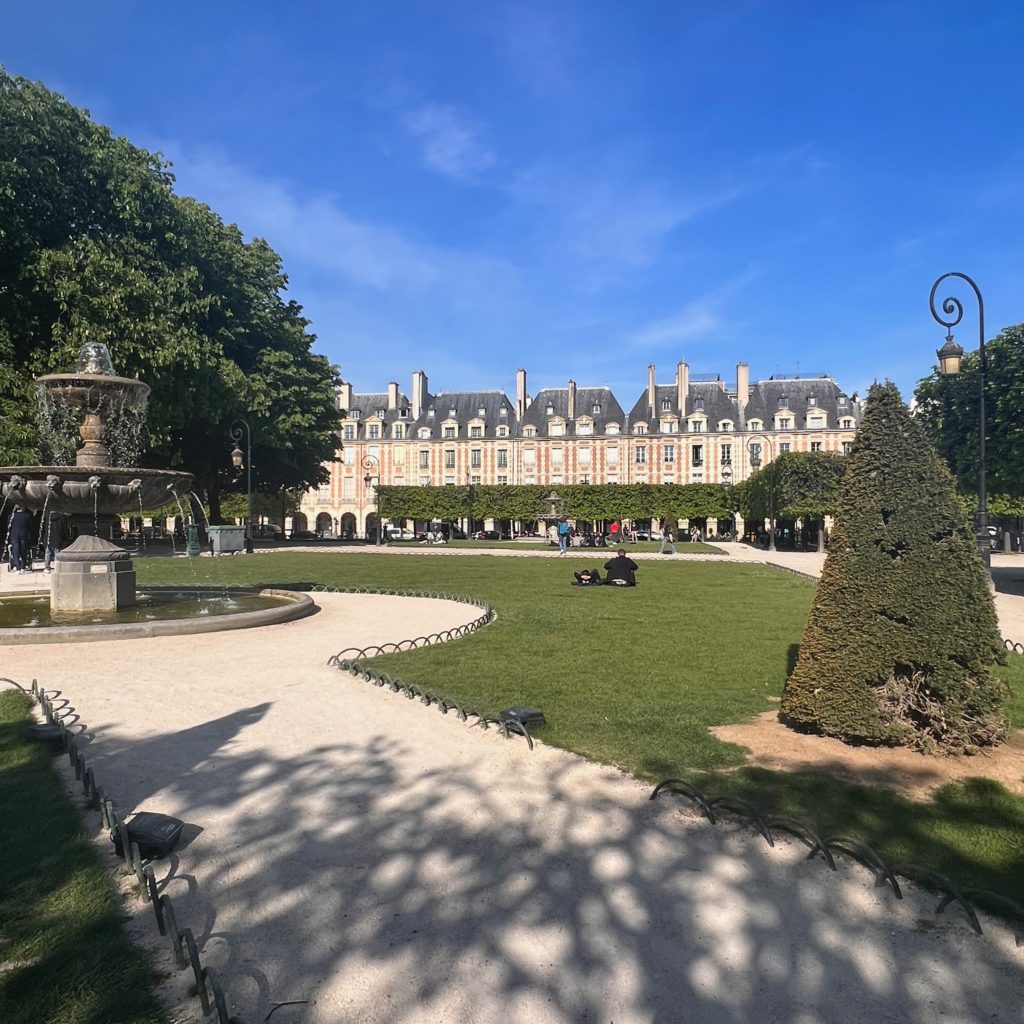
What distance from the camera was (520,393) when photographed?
67.4 metres

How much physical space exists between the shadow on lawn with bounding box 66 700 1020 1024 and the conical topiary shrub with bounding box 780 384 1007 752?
1930 mm

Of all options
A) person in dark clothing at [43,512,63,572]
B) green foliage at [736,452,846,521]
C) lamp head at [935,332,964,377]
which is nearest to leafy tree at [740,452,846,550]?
green foliage at [736,452,846,521]

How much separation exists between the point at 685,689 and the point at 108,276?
22.6 meters

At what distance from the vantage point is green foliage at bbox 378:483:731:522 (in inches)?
2173

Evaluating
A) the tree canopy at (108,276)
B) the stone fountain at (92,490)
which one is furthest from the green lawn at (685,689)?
the tree canopy at (108,276)

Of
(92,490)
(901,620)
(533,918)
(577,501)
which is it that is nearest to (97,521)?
(92,490)

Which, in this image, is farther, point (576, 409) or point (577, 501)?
point (576, 409)

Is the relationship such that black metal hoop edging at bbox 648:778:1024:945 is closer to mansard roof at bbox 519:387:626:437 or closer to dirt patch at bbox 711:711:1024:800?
dirt patch at bbox 711:711:1024:800

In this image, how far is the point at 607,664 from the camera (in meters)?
7.73

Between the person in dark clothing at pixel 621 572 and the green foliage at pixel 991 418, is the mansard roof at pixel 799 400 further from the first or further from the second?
the person in dark clothing at pixel 621 572

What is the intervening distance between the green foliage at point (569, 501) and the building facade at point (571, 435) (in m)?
5.42

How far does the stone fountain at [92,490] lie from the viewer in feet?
33.2

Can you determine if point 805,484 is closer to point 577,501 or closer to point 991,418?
point 991,418

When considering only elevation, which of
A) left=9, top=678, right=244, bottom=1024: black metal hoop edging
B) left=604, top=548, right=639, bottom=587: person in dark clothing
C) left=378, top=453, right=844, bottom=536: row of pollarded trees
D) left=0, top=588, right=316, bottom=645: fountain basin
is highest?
left=378, top=453, right=844, bottom=536: row of pollarded trees
